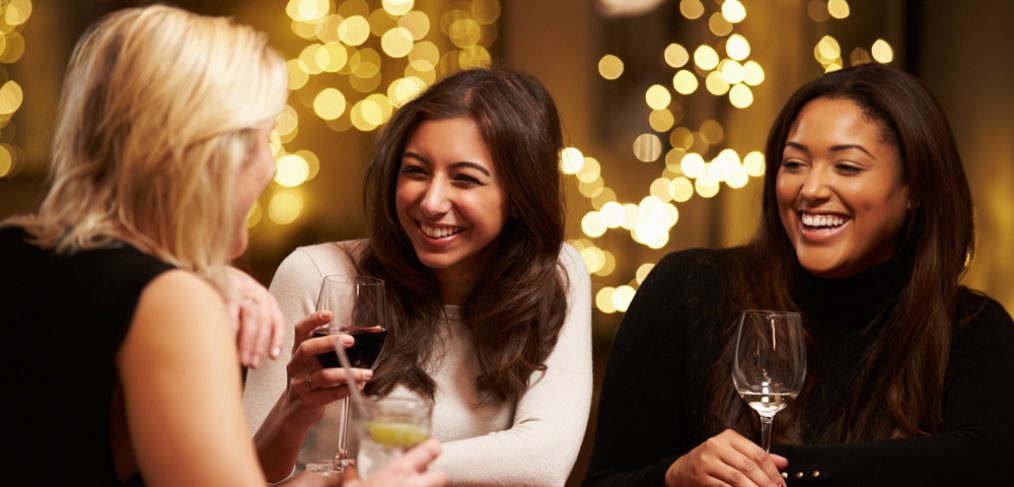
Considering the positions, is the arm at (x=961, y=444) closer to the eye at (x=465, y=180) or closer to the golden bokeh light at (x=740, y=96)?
the eye at (x=465, y=180)

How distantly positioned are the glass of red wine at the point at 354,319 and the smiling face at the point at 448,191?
1.64 ft

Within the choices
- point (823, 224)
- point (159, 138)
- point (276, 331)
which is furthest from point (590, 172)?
point (159, 138)

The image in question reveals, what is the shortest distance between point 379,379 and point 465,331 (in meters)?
0.23

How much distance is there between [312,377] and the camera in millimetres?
1688

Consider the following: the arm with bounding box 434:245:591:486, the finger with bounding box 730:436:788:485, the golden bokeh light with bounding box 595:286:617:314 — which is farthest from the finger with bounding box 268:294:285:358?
the golden bokeh light with bounding box 595:286:617:314

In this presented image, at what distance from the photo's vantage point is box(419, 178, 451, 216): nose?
213 centimetres

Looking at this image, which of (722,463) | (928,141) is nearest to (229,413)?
(722,463)

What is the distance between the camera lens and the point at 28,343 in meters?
1.23

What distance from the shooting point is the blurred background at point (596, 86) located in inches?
157

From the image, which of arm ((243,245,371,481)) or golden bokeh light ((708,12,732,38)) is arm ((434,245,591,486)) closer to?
arm ((243,245,371,481))

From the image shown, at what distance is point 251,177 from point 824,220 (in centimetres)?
127

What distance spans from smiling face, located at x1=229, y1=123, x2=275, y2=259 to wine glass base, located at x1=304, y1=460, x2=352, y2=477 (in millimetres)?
406

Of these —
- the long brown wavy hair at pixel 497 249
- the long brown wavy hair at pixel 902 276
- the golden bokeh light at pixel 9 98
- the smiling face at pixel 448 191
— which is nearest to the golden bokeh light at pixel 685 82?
the long brown wavy hair at pixel 902 276

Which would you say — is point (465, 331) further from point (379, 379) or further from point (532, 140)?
point (532, 140)
